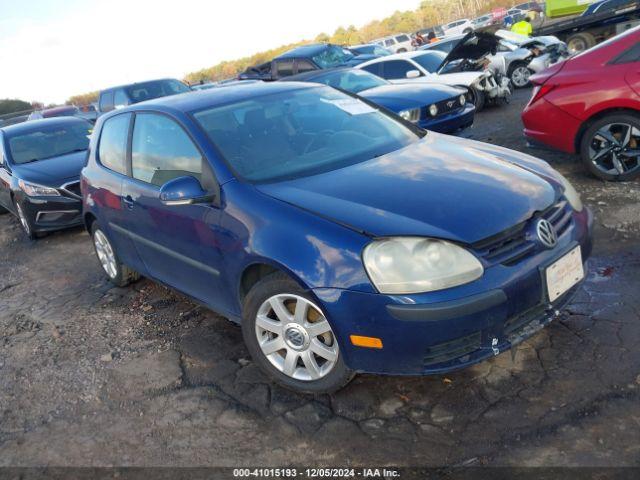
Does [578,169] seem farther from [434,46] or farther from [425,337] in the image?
[434,46]

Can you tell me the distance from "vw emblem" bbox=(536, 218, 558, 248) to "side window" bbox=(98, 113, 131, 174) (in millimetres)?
2854

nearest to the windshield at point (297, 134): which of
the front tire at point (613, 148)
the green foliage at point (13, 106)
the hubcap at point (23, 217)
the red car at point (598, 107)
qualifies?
the red car at point (598, 107)

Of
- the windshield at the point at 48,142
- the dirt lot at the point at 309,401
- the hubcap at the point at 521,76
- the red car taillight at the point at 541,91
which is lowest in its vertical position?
the dirt lot at the point at 309,401

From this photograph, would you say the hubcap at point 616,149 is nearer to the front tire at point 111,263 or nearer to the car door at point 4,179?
the front tire at point 111,263

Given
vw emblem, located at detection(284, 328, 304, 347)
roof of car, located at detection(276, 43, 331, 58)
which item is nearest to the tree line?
roof of car, located at detection(276, 43, 331, 58)

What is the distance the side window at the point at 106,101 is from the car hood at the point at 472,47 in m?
8.02

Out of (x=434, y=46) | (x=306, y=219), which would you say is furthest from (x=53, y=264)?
(x=434, y=46)

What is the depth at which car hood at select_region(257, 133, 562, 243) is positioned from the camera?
2.69 metres

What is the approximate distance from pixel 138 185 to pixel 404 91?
4885mm

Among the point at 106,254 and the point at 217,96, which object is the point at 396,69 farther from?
the point at 217,96

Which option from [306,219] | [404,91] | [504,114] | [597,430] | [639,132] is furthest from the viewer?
[504,114]

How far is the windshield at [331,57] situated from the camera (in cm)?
1496

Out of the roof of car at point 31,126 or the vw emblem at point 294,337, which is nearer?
the vw emblem at point 294,337

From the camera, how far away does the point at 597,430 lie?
2.52 meters
